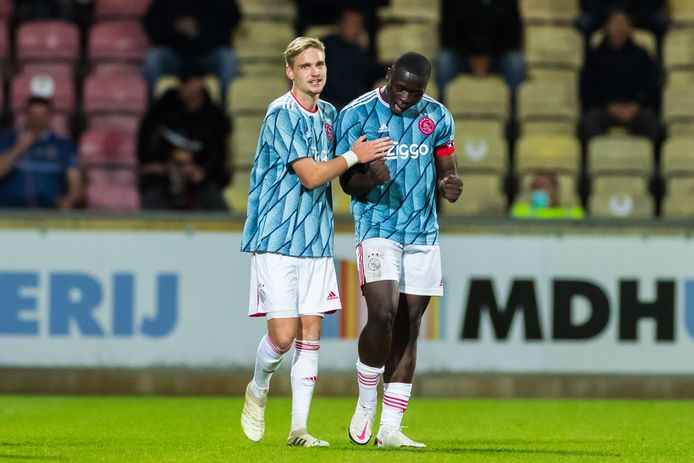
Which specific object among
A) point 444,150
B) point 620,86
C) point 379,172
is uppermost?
point 620,86

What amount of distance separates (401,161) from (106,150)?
7.47 metres

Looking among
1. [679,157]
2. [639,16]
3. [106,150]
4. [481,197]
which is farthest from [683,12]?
[106,150]

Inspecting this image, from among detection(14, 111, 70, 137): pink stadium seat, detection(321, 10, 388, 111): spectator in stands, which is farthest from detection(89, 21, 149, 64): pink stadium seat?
detection(321, 10, 388, 111): spectator in stands

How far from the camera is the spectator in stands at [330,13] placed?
16.6m

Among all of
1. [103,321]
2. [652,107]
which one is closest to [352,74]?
[652,107]

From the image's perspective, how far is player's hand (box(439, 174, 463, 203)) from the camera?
7.98m

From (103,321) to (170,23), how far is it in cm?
457

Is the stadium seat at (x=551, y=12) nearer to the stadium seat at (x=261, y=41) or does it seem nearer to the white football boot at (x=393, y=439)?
the stadium seat at (x=261, y=41)

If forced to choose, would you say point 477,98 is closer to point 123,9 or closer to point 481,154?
point 481,154

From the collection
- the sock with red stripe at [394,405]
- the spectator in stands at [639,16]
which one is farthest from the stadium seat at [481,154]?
the sock with red stripe at [394,405]

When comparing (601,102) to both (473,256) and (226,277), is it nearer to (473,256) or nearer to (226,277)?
(473,256)

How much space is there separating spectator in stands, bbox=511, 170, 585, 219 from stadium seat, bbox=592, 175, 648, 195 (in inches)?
47.2

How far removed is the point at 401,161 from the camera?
26.9 ft

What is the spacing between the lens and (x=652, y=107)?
1576 cm
